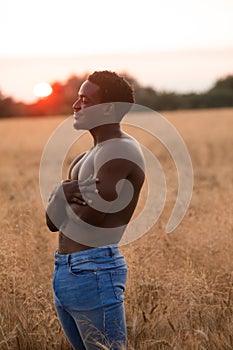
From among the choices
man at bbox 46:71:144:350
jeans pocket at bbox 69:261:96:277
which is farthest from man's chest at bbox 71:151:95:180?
jeans pocket at bbox 69:261:96:277

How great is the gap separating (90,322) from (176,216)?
3237 millimetres

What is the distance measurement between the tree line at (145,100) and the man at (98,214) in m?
51.3

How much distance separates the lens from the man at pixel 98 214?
10.0ft

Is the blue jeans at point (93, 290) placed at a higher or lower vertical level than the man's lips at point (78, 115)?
lower

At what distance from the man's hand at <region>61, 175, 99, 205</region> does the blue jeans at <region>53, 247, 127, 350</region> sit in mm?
229

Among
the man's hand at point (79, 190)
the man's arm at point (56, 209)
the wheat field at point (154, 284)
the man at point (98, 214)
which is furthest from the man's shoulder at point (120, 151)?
the wheat field at point (154, 284)

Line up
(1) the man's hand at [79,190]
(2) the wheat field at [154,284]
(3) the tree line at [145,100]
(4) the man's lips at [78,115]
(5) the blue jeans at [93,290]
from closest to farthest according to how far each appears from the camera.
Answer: (1) the man's hand at [79,190], (5) the blue jeans at [93,290], (4) the man's lips at [78,115], (2) the wheat field at [154,284], (3) the tree line at [145,100]

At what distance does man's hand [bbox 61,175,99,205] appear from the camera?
3.02 meters

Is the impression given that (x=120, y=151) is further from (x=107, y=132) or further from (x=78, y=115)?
(x=78, y=115)

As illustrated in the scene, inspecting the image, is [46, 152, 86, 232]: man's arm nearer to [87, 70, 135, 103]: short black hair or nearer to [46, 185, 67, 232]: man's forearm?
[46, 185, 67, 232]: man's forearm

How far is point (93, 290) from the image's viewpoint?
312cm

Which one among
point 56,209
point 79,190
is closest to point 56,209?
point 56,209

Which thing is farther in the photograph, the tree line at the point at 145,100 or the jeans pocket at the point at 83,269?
the tree line at the point at 145,100

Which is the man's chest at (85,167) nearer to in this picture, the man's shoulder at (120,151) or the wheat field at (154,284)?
the man's shoulder at (120,151)
